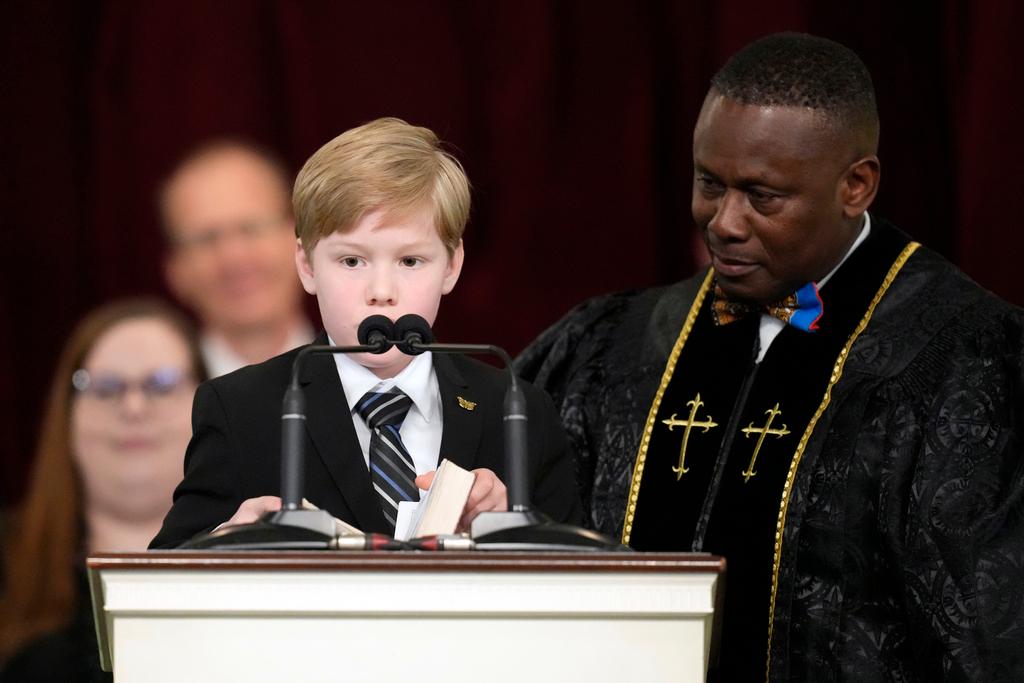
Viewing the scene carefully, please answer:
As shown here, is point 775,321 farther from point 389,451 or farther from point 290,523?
point 290,523

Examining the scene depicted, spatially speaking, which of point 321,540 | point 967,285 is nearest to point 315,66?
point 967,285

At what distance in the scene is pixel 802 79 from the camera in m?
3.36

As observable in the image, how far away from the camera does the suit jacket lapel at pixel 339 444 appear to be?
251 cm

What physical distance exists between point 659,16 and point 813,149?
1753 mm

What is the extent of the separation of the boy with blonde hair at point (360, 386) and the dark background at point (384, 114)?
2224mm

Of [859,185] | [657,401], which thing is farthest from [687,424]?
[859,185]

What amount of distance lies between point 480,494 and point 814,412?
1.24 meters

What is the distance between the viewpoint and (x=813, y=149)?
3.30 meters

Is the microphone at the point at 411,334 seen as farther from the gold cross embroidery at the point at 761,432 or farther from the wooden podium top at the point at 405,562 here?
the gold cross embroidery at the point at 761,432

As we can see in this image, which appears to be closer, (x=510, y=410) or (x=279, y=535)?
(x=279, y=535)

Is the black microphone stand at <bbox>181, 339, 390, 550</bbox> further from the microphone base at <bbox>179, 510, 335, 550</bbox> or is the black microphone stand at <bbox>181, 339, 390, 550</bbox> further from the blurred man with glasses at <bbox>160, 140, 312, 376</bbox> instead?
the blurred man with glasses at <bbox>160, 140, 312, 376</bbox>

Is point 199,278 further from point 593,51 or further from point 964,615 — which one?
point 964,615

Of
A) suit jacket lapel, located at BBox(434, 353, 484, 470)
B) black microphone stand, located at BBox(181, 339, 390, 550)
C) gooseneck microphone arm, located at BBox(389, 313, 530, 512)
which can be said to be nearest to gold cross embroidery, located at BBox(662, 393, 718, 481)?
suit jacket lapel, located at BBox(434, 353, 484, 470)

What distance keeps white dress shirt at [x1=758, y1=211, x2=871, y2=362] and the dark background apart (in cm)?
127
